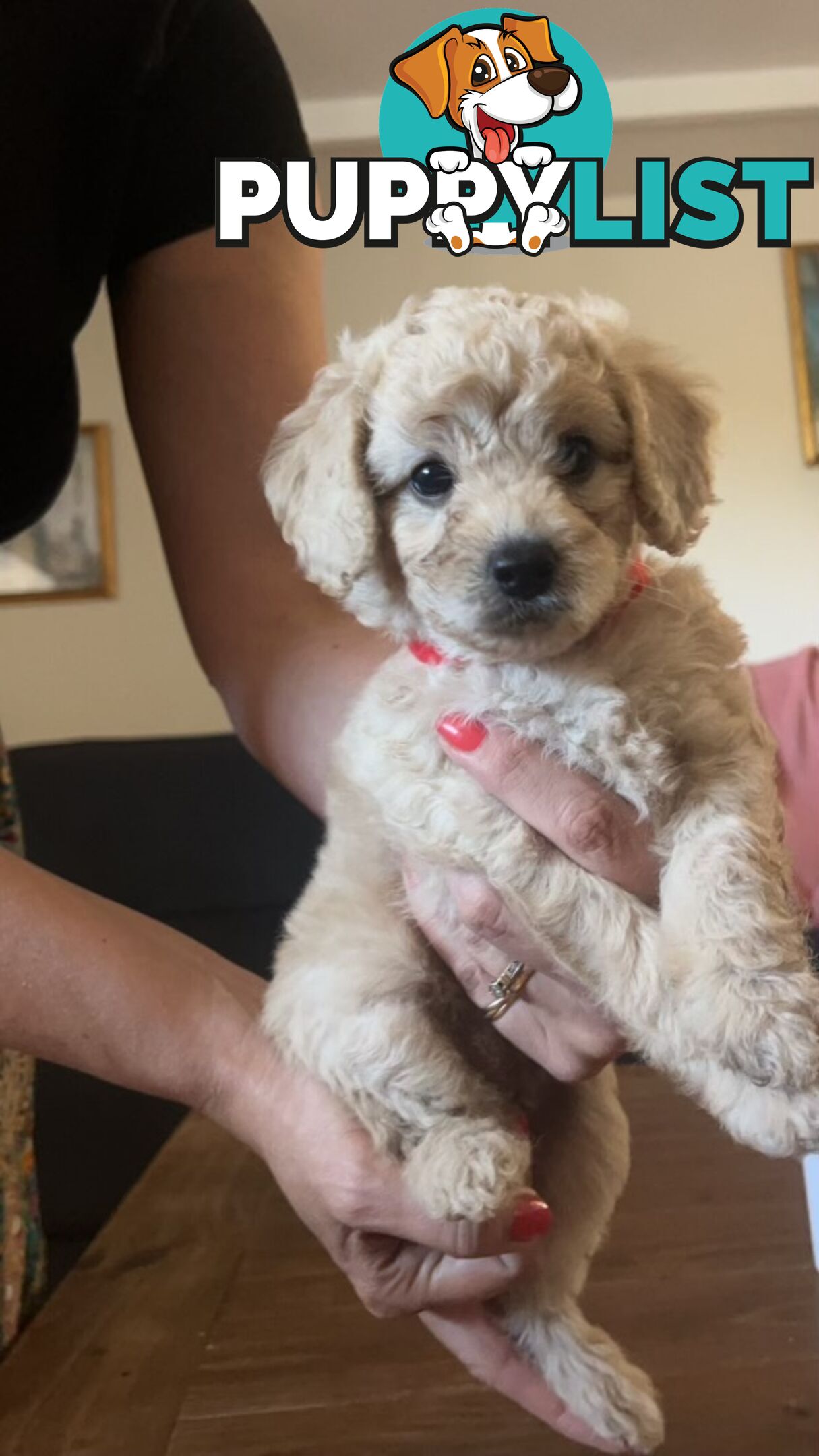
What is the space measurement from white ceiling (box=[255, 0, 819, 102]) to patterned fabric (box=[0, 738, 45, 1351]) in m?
3.42

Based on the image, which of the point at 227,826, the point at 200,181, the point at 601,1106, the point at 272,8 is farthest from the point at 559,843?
the point at 272,8

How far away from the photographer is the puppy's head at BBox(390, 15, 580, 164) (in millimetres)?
3857

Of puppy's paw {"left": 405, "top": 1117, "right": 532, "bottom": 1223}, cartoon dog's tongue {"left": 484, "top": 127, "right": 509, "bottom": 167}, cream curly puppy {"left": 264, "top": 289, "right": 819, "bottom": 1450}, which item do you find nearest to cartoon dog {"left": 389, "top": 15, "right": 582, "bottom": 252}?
cartoon dog's tongue {"left": 484, "top": 127, "right": 509, "bottom": 167}

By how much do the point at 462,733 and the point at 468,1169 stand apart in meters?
0.46

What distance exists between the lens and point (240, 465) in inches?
68.1

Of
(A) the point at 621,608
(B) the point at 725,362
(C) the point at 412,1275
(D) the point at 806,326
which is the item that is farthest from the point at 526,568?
(D) the point at 806,326

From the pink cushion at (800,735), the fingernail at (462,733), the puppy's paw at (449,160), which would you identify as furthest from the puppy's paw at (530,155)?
the fingernail at (462,733)

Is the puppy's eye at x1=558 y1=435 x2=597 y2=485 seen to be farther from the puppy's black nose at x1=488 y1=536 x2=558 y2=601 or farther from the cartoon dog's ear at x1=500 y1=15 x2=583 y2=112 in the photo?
the cartoon dog's ear at x1=500 y1=15 x2=583 y2=112

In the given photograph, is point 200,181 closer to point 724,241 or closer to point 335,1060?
point 335,1060

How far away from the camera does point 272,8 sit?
13.0ft

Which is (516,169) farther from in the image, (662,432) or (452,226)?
(662,432)

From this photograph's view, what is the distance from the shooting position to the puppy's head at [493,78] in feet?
12.7

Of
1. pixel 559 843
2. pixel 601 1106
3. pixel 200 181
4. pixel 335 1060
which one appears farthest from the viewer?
pixel 200 181

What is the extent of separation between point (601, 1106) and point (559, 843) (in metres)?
0.48
